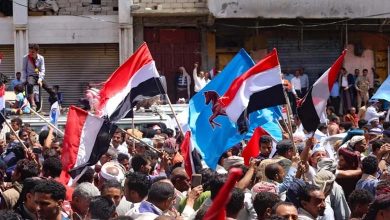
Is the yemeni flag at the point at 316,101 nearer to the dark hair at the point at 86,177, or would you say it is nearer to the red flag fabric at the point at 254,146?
the red flag fabric at the point at 254,146

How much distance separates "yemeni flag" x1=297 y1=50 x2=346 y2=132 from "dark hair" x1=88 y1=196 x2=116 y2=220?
10.6 ft

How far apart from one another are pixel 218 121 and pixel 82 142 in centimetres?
155

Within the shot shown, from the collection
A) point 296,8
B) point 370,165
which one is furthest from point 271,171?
point 296,8

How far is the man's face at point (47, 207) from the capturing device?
716 cm

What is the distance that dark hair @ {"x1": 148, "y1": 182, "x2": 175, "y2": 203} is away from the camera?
26.3ft

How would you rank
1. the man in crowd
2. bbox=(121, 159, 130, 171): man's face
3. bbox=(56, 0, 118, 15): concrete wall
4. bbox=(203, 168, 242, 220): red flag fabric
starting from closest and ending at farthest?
bbox=(203, 168, 242, 220): red flag fabric < bbox=(121, 159, 130, 171): man's face < the man in crowd < bbox=(56, 0, 118, 15): concrete wall

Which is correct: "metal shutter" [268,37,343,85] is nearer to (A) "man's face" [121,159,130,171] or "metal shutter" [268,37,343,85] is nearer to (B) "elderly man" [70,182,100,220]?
(A) "man's face" [121,159,130,171]

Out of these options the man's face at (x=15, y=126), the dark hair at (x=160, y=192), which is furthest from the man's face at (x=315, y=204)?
the man's face at (x=15, y=126)

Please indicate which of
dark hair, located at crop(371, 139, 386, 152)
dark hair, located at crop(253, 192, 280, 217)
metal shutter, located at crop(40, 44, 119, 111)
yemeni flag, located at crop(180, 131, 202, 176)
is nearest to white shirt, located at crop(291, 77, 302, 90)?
metal shutter, located at crop(40, 44, 119, 111)

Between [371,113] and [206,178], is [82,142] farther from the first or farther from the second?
[371,113]

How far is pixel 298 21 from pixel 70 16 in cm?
617

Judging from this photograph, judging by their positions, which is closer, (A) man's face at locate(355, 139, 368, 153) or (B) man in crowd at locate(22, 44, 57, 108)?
(A) man's face at locate(355, 139, 368, 153)

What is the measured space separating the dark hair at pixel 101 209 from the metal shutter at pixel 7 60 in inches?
834

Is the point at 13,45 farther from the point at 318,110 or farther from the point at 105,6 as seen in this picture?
the point at 318,110
